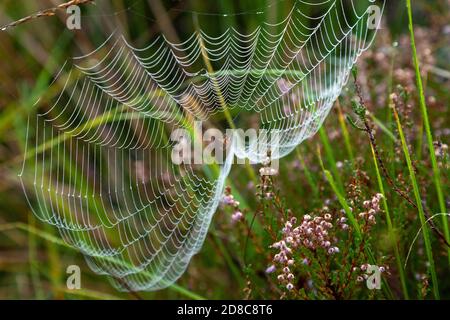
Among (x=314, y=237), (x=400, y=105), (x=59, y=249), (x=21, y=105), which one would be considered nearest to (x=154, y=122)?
(x=21, y=105)

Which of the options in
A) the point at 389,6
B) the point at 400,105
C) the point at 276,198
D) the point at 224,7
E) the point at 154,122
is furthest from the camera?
the point at 389,6

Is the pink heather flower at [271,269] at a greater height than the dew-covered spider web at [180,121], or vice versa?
the dew-covered spider web at [180,121]

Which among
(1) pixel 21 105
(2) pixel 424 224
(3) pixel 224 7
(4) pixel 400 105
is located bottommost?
(2) pixel 424 224

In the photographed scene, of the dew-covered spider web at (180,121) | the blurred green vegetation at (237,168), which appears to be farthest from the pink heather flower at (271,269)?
the dew-covered spider web at (180,121)

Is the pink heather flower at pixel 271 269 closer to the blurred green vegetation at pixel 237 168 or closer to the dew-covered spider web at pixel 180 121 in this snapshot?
the blurred green vegetation at pixel 237 168

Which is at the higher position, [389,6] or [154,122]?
[389,6]

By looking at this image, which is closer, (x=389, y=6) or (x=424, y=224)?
(x=424, y=224)

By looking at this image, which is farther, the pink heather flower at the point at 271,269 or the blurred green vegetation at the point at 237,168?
the blurred green vegetation at the point at 237,168

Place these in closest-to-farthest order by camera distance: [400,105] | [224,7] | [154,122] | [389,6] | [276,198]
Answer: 1. [276,198]
2. [400,105]
3. [154,122]
4. [224,7]
5. [389,6]

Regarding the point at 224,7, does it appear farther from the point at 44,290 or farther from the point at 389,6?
the point at 44,290

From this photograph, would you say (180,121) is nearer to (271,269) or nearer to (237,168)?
(237,168)

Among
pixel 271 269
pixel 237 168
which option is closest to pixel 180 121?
pixel 237 168
